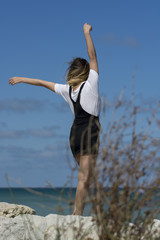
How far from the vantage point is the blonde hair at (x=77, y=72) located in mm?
5590

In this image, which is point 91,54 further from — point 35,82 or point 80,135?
point 80,135

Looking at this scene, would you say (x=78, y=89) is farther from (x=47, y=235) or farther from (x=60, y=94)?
(x=47, y=235)

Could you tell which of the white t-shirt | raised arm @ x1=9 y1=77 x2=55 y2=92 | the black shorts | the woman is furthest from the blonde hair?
the black shorts

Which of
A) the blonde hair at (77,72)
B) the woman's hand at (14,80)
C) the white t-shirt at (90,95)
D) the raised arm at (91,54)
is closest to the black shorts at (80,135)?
the white t-shirt at (90,95)

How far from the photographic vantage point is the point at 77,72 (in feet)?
18.5

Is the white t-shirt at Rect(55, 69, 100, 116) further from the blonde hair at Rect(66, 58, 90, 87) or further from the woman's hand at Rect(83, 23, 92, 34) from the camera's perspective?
the woman's hand at Rect(83, 23, 92, 34)

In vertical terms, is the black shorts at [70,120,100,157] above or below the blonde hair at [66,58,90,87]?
below

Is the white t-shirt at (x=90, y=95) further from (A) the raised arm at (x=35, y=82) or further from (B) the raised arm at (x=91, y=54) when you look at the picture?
(A) the raised arm at (x=35, y=82)

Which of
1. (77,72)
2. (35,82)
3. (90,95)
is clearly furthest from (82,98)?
(35,82)

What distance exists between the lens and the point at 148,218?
370cm

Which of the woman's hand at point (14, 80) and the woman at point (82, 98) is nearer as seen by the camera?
the woman at point (82, 98)

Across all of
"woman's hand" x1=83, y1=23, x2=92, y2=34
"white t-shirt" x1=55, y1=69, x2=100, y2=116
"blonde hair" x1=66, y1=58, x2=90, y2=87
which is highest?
"woman's hand" x1=83, y1=23, x2=92, y2=34

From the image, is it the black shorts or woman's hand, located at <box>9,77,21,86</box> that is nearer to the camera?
the black shorts

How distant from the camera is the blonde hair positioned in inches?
220
